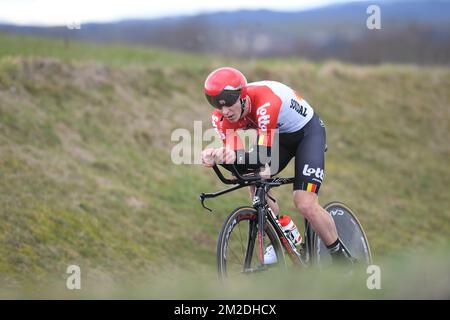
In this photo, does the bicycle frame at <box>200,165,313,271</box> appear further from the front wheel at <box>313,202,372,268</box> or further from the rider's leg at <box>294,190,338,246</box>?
the front wheel at <box>313,202,372,268</box>

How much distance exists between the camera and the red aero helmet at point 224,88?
21.1ft

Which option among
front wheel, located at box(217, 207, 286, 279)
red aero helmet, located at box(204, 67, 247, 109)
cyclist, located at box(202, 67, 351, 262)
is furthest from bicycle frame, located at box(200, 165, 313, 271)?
red aero helmet, located at box(204, 67, 247, 109)

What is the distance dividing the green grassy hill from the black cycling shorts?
6.31 feet

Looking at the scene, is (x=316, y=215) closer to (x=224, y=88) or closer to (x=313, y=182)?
(x=313, y=182)

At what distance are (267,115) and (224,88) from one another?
45 cm

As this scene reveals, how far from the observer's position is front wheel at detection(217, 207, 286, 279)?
6316 millimetres

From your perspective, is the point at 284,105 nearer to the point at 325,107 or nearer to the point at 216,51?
the point at 325,107

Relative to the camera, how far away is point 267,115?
6523 millimetres

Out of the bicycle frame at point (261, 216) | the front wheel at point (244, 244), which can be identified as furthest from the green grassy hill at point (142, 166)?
the bicycle frame at point (261, 216)

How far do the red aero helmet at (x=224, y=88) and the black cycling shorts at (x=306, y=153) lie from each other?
32.1 inches

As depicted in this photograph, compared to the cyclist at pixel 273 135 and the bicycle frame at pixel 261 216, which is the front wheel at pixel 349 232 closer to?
the cyclist at pixel 273 135

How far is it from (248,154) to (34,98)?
28.4 ft

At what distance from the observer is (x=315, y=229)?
7070 mm

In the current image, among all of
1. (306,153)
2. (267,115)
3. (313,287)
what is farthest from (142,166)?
(313,287)
